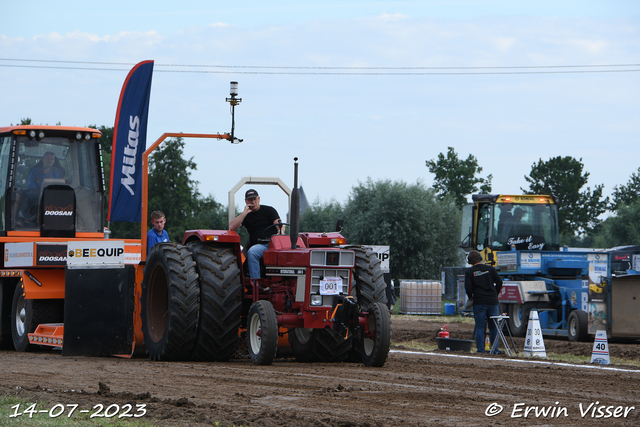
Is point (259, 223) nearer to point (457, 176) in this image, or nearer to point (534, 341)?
point (534, 341)

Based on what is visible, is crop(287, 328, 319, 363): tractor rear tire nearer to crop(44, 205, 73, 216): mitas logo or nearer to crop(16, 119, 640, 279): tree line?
crop(44, 205, 73, 216): mitas logo

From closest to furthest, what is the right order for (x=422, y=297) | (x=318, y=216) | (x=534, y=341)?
(x=534, y=341), (x=422, y=297), (x=318, y=216)

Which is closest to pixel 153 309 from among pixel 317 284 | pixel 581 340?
pixel 317 284

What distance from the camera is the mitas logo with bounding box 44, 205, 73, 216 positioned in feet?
44.7

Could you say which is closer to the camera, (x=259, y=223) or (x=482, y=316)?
(x=259, y=223)

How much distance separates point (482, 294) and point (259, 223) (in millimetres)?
4861

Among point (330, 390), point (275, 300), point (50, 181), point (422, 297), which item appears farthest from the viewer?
point (422, 297)

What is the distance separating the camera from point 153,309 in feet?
36.6

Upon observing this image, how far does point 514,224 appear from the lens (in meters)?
21.3

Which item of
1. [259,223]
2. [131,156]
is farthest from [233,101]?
[259,223]

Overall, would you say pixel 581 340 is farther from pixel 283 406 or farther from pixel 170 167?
pixel 170 167

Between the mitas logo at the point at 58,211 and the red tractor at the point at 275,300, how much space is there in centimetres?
350

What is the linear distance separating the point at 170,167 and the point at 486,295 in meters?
54.7

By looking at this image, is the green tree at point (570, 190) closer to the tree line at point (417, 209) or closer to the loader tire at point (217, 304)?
the tree line at point (417, 209)
